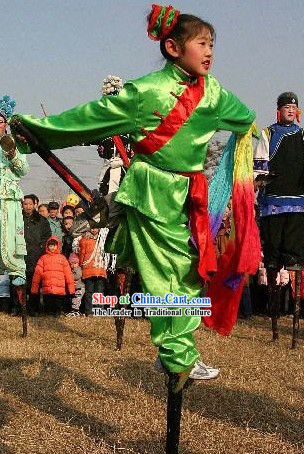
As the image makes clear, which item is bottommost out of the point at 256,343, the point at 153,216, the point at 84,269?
the point at 256,343

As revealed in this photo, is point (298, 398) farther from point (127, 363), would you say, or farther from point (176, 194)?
point (176, 194)

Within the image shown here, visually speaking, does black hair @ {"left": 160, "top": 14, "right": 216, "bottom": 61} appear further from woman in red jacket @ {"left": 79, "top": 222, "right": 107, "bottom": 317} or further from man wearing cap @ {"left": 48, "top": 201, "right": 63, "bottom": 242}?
man wearing cap @ {"left": 48, "top": 201, "right": 63, "bottom": 242}

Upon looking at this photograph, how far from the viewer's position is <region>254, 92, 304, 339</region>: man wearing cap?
6.54 m

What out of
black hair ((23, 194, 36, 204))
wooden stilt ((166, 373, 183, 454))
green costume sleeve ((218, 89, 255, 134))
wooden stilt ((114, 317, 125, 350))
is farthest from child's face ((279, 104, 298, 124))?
black hair ((23, 194, 36, 204))

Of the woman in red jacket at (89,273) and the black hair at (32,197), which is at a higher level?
the black hair at (32,197)

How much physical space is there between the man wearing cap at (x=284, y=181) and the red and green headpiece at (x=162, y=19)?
10.5ft

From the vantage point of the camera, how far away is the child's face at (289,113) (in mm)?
6609

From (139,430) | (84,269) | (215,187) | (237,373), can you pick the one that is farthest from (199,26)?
(84,269)

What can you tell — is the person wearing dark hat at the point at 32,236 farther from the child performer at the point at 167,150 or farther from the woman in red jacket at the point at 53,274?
the child performer at the point at 167,150

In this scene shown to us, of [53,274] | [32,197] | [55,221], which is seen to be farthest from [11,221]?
[55,221]

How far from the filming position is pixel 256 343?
7.23 meters

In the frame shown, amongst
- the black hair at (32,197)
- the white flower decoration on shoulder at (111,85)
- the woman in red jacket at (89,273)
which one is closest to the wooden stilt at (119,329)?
the white flower decoration on shoulder at (111,85)

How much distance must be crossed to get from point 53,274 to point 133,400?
5.42 meters

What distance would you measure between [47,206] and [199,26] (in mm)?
8432
